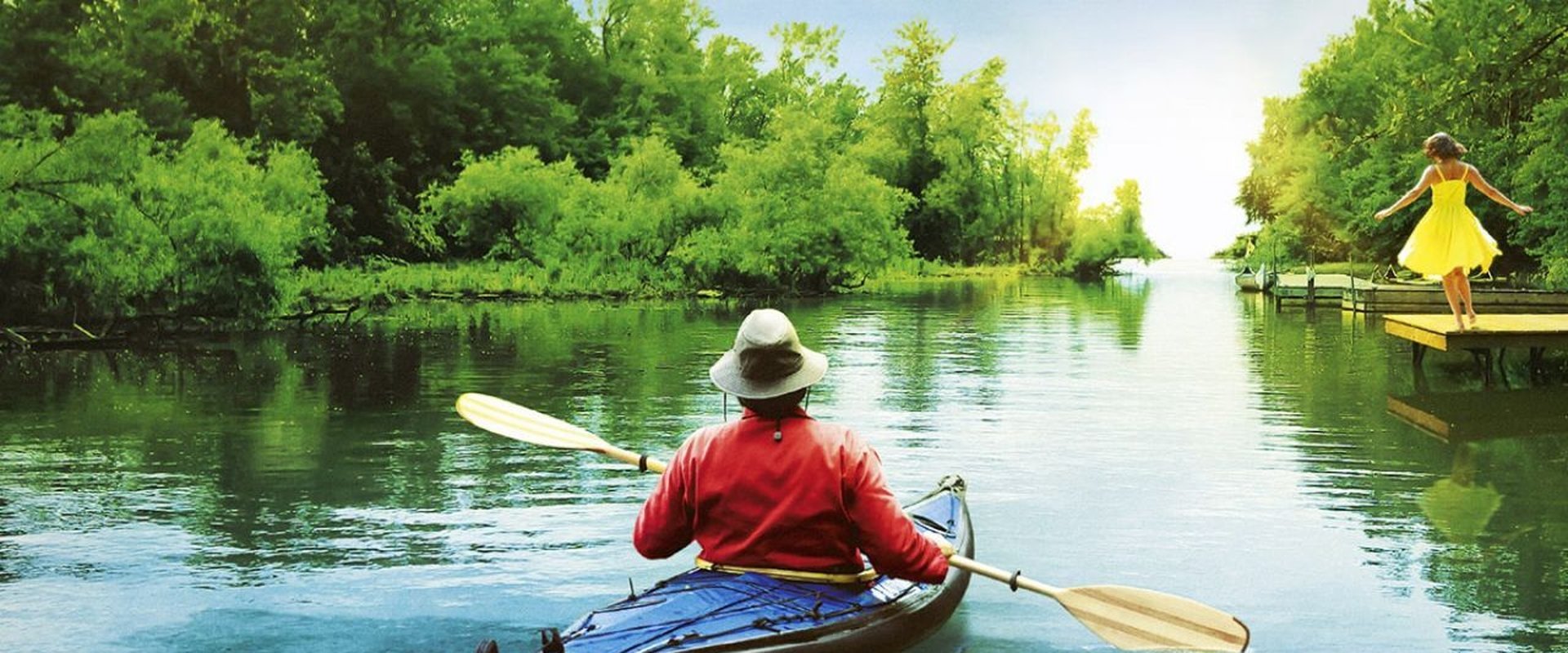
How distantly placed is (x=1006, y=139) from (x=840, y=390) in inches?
2164

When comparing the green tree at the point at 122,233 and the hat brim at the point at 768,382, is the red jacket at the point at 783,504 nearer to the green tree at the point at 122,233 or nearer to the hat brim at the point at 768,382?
the hat brim at the point at 768,382

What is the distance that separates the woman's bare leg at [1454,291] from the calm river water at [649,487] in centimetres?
83

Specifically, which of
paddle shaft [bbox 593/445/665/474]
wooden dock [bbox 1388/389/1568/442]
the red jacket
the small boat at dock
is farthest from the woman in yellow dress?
the small boat at dock

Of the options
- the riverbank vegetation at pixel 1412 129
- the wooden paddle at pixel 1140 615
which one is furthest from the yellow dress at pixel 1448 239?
the wooden paddle at pixel 1140 615

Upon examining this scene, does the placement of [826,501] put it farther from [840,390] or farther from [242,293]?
[242,293]

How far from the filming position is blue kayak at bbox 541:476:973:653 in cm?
440

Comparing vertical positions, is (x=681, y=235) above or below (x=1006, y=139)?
below

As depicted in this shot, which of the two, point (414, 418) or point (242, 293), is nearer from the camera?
point (414, 418)

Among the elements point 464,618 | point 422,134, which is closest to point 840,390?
point 464,618

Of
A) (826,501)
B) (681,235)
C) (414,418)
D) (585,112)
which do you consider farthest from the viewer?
(585,112)

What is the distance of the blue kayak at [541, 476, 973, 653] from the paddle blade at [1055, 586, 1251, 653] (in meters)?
0.60

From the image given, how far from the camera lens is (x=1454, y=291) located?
13.5m

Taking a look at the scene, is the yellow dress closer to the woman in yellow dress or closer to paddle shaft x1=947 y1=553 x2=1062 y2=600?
the woman in yellow dress

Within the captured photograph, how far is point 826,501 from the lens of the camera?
182 inches
